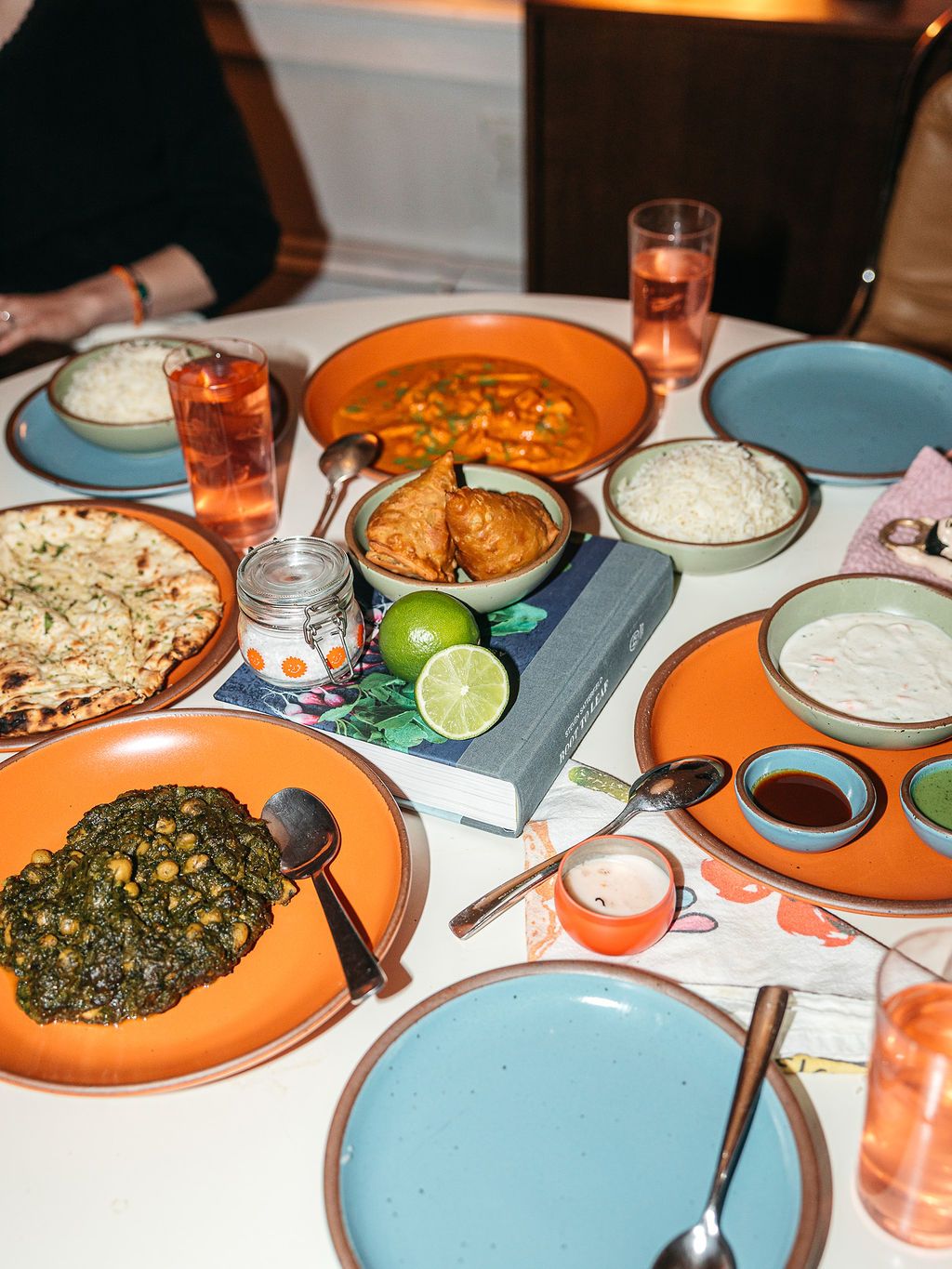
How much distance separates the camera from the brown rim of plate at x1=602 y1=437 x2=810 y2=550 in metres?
1.73

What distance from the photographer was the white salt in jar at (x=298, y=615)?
1.46m

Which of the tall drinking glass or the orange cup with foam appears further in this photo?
the tall drinking glass

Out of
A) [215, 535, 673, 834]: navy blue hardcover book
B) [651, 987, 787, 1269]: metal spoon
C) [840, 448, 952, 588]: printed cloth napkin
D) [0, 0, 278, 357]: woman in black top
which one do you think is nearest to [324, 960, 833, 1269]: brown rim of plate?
[651, 987, 787, 1269]: metal spoon

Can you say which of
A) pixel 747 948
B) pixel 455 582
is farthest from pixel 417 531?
pixel 747 948

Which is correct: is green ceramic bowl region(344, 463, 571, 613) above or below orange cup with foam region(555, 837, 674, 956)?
above

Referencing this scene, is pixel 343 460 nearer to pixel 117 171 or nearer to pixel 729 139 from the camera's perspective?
pixel 117 171

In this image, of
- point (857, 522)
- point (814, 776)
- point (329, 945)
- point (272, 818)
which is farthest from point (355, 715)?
point (857, 522)

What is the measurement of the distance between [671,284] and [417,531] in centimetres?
91

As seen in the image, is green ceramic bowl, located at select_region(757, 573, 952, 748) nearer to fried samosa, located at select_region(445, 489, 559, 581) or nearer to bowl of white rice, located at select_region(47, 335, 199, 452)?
fried samosa, located at select_region(445, 489, 559, 581)

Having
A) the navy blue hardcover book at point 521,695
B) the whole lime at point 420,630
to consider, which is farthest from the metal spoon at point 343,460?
the whole lime at point 420,630

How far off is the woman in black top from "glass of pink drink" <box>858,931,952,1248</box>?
244 cm

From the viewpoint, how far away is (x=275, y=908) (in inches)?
50.9

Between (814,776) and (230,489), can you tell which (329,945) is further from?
(230,489)

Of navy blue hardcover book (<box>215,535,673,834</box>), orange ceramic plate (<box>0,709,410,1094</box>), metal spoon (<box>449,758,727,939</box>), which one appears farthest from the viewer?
navy blue hardcover book (<box>215,535,673,834</box>)
